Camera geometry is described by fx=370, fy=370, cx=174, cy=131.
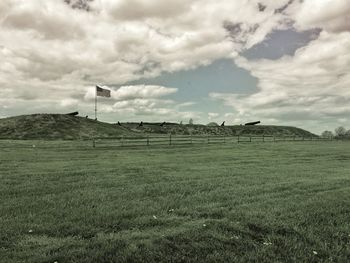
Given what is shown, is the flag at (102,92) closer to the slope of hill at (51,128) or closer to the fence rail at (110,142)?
the slope of hill at (51,128)

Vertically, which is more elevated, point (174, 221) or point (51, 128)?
point (51, 128)

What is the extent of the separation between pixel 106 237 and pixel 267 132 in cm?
14480

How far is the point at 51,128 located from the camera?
78.6 metres

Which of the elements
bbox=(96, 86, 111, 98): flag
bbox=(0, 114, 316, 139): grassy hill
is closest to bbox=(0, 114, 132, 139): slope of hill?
bbox=(0, 114, 316, 139): grassy hill

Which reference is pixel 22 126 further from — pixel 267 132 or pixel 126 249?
pixel 267 132

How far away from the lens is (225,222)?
875cm

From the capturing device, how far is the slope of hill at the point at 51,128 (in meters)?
73.6

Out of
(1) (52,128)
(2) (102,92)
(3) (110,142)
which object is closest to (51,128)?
(1) (52,128)

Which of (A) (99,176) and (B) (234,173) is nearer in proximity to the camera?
(A) (99,176)

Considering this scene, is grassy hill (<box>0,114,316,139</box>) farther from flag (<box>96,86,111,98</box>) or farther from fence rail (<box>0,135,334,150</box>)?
fence rail (<box>0,135,334,150</box>)

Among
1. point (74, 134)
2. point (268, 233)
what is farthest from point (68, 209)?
point (74, 134)

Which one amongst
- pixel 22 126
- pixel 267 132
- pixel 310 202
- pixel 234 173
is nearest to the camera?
pixel 310 202

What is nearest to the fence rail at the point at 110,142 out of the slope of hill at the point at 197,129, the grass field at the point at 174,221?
the grass field at the point at 174,221

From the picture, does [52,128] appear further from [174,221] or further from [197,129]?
[174,221]
